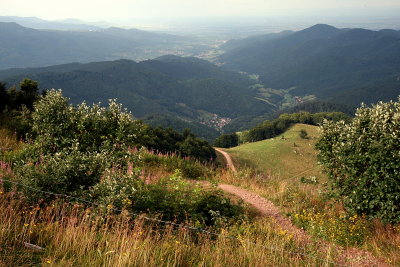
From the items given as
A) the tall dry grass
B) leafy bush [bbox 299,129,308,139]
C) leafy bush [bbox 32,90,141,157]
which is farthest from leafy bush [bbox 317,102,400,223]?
leafy bush [bbox 299,129,308,139]

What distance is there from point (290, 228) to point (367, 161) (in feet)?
11.2

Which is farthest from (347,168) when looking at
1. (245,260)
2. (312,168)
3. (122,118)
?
(312,168)

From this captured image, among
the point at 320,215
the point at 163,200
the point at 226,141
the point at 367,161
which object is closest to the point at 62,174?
the point at 163,200

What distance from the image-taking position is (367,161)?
349 inches

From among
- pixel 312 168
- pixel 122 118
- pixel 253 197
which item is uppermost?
pixel 122 118

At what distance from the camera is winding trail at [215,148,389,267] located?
600 cm

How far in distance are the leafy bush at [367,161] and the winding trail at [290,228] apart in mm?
2065

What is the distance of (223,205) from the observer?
324 inches

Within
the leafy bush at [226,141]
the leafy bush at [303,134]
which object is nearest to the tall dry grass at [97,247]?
the leafy bush at [303,134]

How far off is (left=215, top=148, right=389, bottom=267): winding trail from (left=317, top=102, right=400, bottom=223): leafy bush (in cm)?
207

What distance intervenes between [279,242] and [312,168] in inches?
2816

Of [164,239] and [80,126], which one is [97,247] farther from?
[80,126]

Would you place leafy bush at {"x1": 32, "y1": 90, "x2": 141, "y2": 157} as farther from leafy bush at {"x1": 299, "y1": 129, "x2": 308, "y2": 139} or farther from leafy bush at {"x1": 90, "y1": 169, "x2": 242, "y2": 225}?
leafy bush at {"x1": 299, "y1": 129, "x2": 308, "y2": 139}

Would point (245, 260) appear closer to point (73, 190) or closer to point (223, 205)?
point (223, 205)
